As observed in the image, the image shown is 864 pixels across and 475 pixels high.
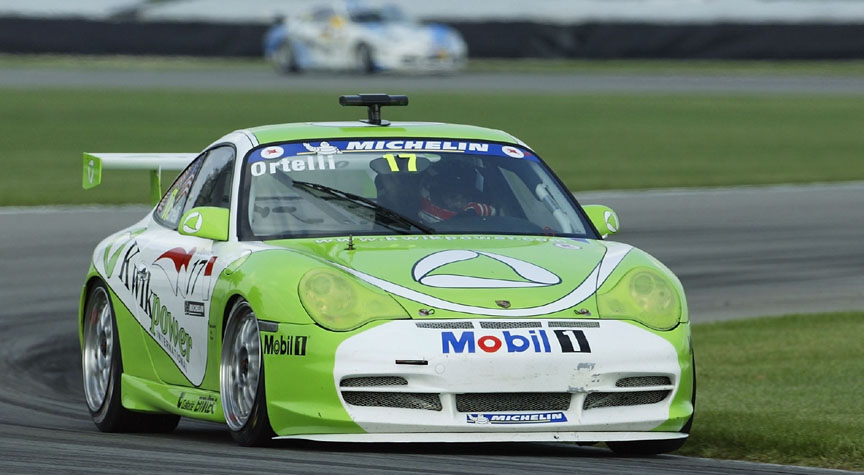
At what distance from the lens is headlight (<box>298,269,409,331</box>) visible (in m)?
6.22

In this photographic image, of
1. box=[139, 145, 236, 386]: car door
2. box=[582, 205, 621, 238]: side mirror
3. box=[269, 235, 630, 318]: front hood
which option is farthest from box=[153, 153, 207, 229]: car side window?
box=[582, 205, 621, 238]: side mirror

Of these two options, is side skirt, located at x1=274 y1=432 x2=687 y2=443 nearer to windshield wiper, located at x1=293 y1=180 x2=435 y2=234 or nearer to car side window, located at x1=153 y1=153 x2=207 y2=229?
windshield wiper, located at x1=293 y1=180 x2=435 y2=234

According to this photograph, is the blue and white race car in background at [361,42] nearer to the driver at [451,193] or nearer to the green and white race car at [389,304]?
the green and white race car at [389,304]

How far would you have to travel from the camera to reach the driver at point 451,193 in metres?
7.28

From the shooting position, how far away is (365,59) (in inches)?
1581

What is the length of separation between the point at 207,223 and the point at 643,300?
1.71 metres

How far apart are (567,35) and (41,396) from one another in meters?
35.0

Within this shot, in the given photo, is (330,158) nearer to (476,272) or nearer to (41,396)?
(476,272)

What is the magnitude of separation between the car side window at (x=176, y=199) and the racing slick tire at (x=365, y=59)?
Result: 3185cm

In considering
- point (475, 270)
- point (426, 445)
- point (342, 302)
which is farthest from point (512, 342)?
point (426, 445)

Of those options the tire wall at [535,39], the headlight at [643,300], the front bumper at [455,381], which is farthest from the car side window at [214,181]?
the tire wall at [535,39]

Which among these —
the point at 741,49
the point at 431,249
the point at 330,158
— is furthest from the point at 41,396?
the point at 741,49

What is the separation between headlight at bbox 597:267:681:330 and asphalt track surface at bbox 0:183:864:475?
50 centimetres

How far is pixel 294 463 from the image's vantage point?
595 centimetres
